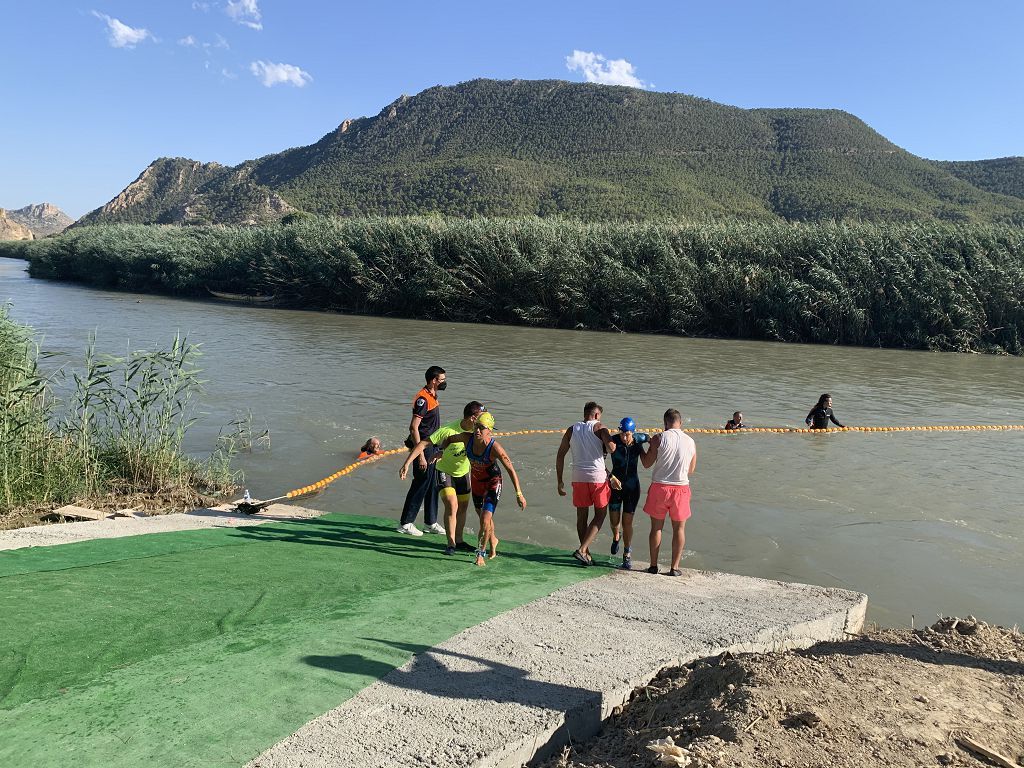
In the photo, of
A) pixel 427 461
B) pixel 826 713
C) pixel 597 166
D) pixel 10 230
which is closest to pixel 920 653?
pixel 826 713

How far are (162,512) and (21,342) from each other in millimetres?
3787

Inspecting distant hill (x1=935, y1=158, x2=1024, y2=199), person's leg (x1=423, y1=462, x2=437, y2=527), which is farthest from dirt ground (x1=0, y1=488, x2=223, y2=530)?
distant hill (x1=935, y1=158, x2=1024, y2=199)

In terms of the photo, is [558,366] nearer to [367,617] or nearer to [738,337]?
[738,337]

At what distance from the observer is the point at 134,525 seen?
29.2 ft

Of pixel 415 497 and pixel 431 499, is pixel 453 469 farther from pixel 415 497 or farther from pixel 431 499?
pixel 431 499

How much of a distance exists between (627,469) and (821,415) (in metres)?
9.60

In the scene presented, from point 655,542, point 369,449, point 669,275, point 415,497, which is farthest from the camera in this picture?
point 669,275

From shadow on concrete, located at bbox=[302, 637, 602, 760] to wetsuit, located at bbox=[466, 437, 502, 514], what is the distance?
2589 mm

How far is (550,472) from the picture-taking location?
13391mm

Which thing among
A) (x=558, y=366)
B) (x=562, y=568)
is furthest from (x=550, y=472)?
(x=558, y=366)

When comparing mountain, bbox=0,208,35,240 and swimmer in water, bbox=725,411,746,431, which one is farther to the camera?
mountain, bbox=0,208,35,240

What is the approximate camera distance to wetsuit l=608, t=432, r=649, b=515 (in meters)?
8.45

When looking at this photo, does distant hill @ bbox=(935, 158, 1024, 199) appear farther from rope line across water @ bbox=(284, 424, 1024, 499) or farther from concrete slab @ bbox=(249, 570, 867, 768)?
concrete slab @ bbox=(249, 570, 867, 768)

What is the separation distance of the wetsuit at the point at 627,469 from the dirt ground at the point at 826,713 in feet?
10.0
